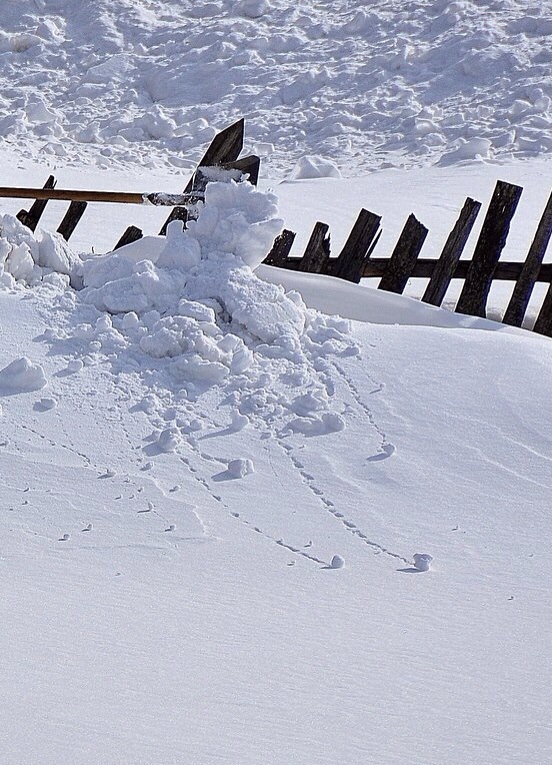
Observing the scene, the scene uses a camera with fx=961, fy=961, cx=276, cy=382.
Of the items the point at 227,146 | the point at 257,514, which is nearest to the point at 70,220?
the point at 227,146

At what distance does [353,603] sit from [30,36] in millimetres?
15752

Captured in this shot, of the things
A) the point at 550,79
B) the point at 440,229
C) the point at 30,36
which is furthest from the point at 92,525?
the point at 30,36

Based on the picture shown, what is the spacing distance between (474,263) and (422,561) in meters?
2.78

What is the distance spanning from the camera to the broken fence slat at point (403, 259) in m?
5.44

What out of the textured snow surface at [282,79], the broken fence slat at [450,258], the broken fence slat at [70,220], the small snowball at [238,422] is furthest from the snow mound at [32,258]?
the textured snow surface at [282,79]

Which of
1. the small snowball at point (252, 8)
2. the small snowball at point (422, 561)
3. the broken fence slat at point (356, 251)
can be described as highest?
the small snowball at point (252, 8)

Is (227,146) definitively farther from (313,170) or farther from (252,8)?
(252,8)

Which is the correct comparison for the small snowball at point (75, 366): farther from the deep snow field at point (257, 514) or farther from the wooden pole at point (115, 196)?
the wooden pole at point (115, 196)

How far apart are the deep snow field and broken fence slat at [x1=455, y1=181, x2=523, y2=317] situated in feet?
0.58

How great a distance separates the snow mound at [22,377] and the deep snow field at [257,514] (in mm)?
14

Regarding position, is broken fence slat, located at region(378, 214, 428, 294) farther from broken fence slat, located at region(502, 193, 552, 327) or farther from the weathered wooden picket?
broken fence slat, located at region(502, 193, 552, 327)

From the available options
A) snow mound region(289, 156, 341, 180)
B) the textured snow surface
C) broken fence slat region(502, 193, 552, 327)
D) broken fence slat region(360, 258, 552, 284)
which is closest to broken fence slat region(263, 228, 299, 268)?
broken fence slat region(360, 258, 552, 284)

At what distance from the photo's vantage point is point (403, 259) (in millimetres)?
5500

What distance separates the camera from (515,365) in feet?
13.9
